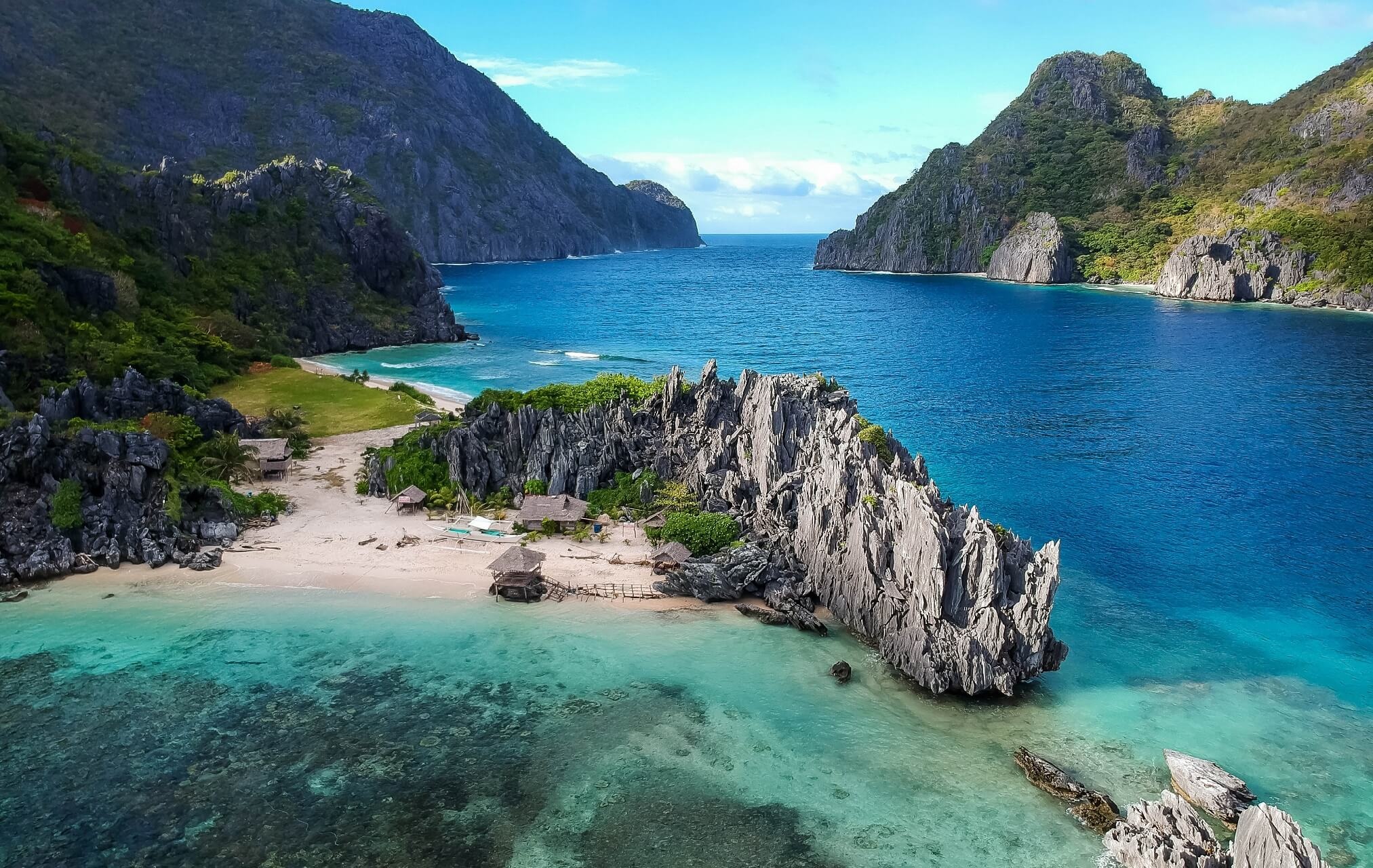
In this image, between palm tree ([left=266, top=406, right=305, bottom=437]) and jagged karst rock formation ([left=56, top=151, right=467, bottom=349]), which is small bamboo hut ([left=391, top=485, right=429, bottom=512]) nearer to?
palm tree ([left=266, top=406, right=305, bottom=437])

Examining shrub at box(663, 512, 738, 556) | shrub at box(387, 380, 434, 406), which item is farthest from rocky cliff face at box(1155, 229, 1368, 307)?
shrub at box(663, 512, 738, 556)

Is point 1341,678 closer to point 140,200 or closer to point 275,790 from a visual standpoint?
point 275,790

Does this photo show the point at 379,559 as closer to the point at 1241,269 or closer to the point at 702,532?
the point at 702,532

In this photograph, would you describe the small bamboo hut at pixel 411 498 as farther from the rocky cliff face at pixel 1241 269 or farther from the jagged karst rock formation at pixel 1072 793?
the rocky cliff face at pixel 1241 269

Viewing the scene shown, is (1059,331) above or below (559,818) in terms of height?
above

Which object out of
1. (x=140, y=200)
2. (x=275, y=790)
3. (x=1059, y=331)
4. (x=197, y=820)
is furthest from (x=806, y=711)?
(x=1059, y=331)
